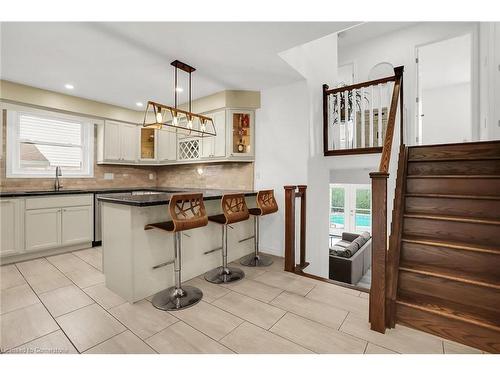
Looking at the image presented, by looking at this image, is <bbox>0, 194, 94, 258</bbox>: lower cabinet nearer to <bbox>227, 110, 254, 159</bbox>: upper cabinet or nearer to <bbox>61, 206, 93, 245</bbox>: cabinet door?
<bbox>61, 206, 93, 245</bbox>: cabinet door

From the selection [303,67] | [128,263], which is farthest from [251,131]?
[128,263]

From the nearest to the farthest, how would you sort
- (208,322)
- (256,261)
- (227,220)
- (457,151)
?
(208,322) → (227,220) → (457,151) → (256,261)

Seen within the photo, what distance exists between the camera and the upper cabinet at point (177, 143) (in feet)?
12.9

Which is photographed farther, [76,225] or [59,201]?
[76,225]

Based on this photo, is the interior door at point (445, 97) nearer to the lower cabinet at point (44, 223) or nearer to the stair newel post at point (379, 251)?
the stair newel post at point (379, 251)

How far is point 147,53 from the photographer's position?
2.68 meters

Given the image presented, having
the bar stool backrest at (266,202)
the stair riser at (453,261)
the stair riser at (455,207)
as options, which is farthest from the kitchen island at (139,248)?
the stair riser at (455,207)

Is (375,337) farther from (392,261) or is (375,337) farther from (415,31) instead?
(415,31)

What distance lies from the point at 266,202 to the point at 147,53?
2.29 meters

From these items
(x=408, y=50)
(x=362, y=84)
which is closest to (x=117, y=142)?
(x=362, y=84)

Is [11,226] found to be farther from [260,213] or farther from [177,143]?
[260,213]

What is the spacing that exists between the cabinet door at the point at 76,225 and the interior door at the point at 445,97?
6.99 metres

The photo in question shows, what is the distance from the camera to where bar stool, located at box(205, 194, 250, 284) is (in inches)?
106

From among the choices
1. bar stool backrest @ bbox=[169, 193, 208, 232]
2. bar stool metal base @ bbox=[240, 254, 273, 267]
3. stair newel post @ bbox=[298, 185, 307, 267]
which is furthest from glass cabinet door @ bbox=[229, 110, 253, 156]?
bar stool backrest @ bbox=[169, 193, 208, 232]
